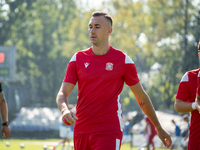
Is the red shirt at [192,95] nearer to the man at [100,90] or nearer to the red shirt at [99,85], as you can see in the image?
the man at [100,90]

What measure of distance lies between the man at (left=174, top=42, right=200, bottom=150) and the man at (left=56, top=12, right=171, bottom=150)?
1.51ft

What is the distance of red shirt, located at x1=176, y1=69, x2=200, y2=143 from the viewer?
14.4ft

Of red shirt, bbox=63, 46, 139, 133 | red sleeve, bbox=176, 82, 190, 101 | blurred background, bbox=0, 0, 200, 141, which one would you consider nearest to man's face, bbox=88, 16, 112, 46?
red shirt, bbox=63, 46, 139, 133

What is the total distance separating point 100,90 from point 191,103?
1205mm

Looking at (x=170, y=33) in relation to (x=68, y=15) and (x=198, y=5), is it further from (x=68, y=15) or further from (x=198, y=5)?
(x=68, y=15)

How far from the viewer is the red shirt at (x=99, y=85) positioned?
392cm

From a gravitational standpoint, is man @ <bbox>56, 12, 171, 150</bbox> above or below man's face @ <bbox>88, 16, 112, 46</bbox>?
below

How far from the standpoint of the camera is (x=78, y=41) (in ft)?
152

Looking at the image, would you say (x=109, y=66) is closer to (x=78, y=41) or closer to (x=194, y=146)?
(x=194, y=146)

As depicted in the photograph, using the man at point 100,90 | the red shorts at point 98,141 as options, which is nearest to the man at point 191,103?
the man at point 100,90

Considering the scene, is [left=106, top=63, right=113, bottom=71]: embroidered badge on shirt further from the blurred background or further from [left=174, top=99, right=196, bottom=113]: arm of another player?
the blurred background

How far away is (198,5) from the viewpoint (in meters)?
34.1

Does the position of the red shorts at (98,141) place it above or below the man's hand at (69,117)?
below

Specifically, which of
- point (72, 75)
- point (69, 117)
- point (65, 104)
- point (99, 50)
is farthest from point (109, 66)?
point (69, 117)
